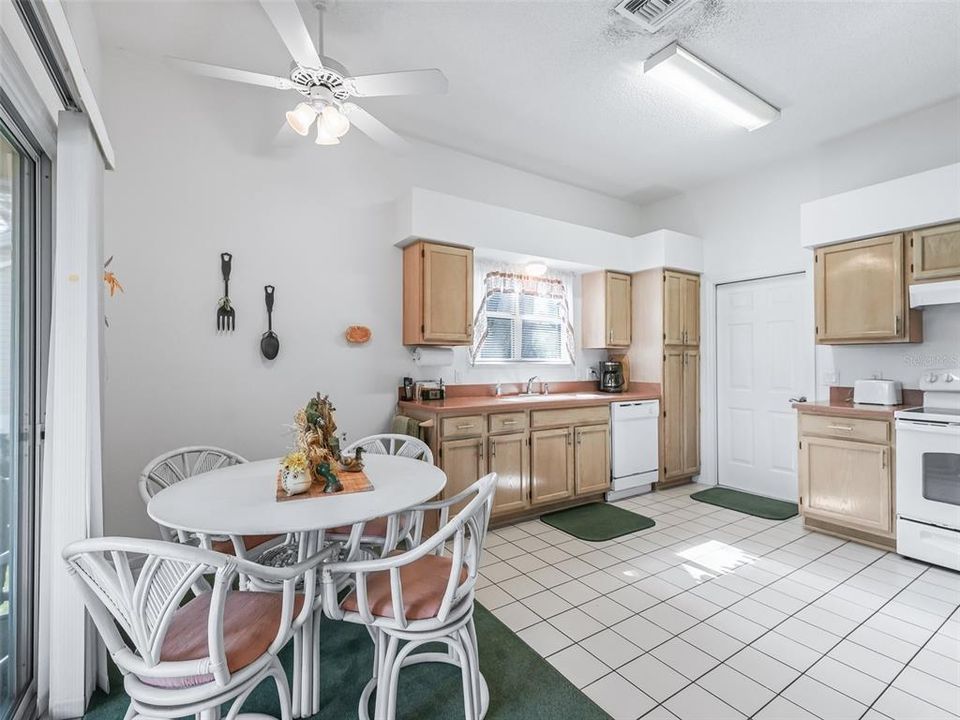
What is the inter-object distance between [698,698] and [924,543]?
224 centimetres

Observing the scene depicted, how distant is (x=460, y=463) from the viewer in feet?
11.3

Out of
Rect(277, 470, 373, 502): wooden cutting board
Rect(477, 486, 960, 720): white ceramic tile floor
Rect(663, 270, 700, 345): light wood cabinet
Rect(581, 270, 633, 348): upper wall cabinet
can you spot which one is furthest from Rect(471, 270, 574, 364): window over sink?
Rect(277, 470, 373, 502): wooden cutting board

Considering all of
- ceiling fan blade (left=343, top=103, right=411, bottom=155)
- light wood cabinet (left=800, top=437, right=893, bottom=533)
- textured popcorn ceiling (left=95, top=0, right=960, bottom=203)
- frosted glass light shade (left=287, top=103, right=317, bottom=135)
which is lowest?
light wood cabinet (left=800, top=437, right=893, bottom=533)

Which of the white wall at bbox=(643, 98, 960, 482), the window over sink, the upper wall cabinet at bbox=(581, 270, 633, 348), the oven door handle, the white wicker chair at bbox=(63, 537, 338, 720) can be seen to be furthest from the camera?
the upper wall cabinet at bbox=(581, 270, 633, 348)

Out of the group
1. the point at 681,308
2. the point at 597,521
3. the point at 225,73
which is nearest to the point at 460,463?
Result: the point at 597,521

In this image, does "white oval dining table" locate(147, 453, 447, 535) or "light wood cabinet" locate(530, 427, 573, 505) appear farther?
"light wood cabinet" locate(530, 427, 573, 505)

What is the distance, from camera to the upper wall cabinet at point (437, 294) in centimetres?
366

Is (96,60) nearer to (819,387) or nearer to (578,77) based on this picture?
(578,77)

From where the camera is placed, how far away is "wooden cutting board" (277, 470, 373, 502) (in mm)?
1768

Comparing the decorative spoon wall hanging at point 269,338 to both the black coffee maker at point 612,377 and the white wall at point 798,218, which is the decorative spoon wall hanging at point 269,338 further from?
the white wall at point 798,218

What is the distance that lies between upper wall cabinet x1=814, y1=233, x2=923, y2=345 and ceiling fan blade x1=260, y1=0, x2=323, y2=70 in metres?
3.90

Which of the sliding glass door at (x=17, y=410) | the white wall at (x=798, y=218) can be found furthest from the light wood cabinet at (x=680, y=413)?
the sliding glass door at (x=17, y=410)

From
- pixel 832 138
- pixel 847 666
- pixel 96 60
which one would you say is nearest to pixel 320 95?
pixel 96 60

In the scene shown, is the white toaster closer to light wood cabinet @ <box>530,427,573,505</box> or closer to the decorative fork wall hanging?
light wood cabinet @ <box>530,427,573,505</box>
